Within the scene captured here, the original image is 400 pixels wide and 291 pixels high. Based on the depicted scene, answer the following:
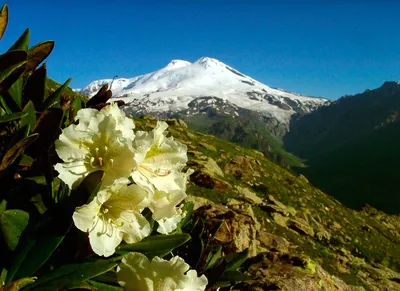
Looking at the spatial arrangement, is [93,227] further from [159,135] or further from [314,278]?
[314,278]

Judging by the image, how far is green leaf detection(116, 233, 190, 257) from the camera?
296 centimetres

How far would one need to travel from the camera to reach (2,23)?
3.29 meters

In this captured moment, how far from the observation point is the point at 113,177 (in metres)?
2.63

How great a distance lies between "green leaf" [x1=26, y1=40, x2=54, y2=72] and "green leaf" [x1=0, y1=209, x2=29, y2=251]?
1.51 meters

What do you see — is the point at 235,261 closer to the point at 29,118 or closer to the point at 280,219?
the point at 29,118

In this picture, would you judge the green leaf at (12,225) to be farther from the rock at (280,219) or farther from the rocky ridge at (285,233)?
the rock at (280,219)

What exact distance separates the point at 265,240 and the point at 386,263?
1296cm

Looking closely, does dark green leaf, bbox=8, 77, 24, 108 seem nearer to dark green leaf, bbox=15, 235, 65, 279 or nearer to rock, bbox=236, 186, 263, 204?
dark green leaf, bbox=15, 235, 65, 279

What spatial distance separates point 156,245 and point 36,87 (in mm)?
1778

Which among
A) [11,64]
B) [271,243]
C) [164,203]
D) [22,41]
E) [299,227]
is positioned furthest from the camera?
[299,227]

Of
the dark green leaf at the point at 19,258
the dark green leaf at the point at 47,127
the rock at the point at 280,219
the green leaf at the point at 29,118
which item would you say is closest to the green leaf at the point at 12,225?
the dark green leaf at the point at 19,258

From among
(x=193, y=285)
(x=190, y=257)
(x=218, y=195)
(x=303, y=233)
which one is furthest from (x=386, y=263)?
(x=193, y=285)

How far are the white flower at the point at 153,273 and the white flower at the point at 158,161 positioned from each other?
496mm

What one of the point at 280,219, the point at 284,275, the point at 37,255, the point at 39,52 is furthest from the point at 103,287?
the point at 280,219
